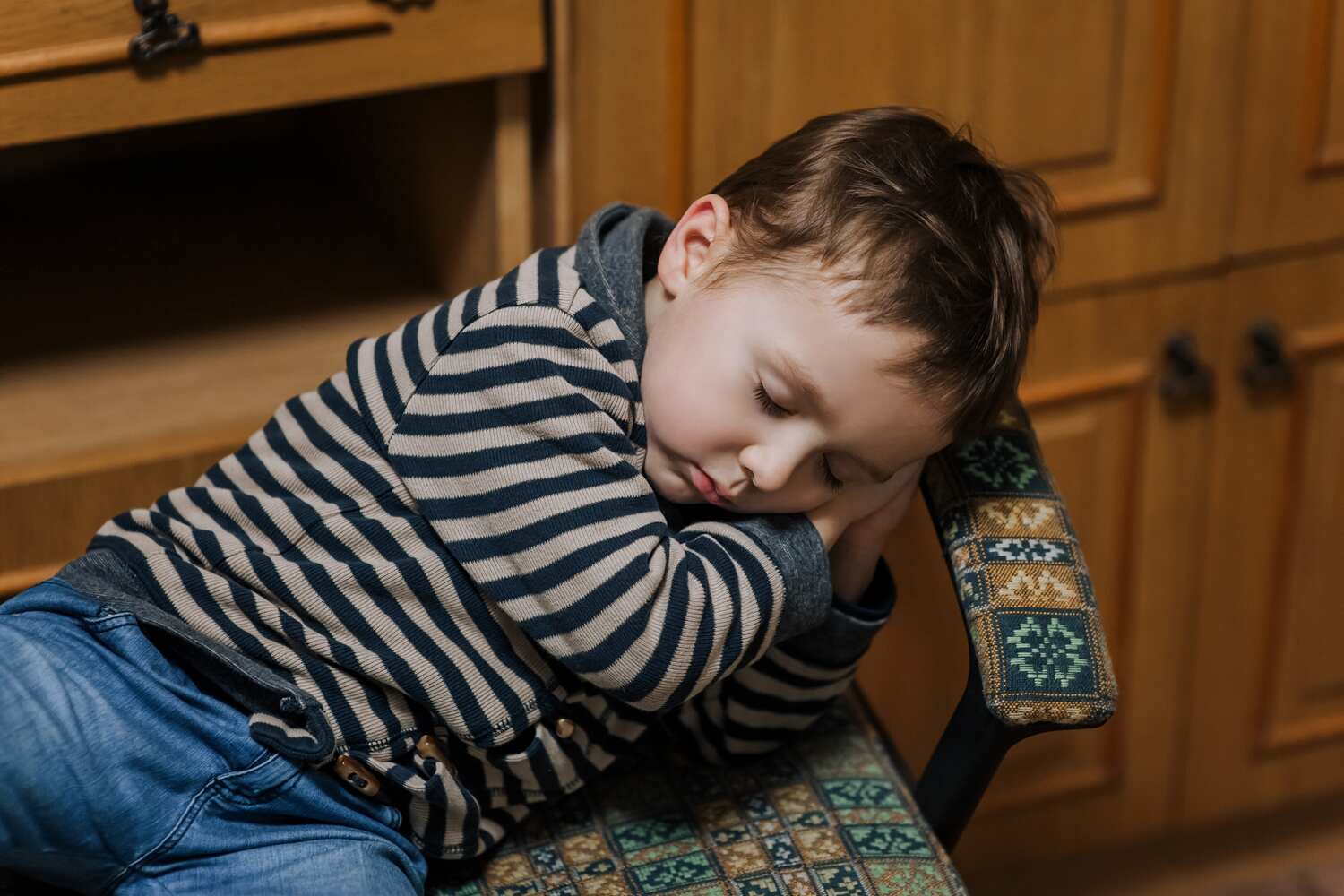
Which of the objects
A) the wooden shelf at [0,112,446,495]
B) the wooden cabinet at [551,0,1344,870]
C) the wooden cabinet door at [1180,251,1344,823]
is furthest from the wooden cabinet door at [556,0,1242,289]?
the wooden shelf at [0,112,446,495]

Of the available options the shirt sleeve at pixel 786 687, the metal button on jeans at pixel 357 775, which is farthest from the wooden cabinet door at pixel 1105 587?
the metal button on jeans at pixel 357 775

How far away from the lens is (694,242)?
0.90 meters

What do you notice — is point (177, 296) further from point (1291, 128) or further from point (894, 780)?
point (1291, 128)

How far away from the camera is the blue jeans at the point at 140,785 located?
800 mm

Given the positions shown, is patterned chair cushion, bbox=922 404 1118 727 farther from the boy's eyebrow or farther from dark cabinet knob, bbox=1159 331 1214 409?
dark cabinet knob, bbox=1159 331 1214 409

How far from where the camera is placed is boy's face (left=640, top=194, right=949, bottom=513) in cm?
82

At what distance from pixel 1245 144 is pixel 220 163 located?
898 millimetres

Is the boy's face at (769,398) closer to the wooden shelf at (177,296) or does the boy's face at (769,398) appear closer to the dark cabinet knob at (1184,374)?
the wooden shelf at (177,296)

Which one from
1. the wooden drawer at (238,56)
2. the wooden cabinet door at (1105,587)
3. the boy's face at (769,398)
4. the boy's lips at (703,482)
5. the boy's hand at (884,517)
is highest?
the wooden drawer at (238,56)

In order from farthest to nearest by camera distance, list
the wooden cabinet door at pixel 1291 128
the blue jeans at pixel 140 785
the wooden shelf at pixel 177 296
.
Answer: the wooden cabinet door at pixel 1291 128 → the wooden shelf at pixel 177 296 → the blue jeans at pixel 140 785

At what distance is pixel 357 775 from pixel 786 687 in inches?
11.0

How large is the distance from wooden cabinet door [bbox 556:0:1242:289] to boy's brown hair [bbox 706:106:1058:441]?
9.4 inches

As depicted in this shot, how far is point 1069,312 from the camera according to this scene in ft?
4.29

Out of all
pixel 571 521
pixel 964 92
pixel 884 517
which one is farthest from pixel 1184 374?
pixel 571 521
